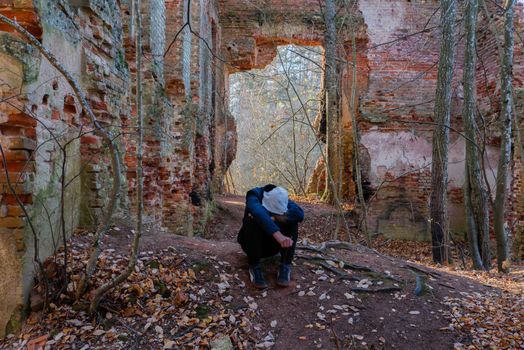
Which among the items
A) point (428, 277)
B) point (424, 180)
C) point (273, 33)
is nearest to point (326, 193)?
point (424, 180)

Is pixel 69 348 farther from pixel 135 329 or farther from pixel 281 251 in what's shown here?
pixel 281 251

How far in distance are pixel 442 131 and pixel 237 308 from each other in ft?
18.7

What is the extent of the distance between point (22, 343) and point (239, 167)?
21946 millimetres

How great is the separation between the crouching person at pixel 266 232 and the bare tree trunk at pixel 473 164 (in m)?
4.44

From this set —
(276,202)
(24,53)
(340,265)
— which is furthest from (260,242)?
(24,53)

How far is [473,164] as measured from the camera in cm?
709

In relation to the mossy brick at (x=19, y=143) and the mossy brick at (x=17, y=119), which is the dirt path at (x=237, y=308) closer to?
the mossy brick at (x=19, y=143)

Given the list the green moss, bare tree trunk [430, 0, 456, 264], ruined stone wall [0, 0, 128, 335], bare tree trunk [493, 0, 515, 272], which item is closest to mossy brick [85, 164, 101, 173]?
ruined stone wall [0, 0, 128, 335]

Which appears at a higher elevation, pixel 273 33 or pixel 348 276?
pixel 273 33

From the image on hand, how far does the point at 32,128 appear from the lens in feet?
9.92

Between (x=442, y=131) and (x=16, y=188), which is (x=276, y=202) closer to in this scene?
(x=16, y=188)

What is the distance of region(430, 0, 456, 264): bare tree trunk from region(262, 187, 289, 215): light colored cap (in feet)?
14.6

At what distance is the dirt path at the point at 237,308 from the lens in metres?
2.98

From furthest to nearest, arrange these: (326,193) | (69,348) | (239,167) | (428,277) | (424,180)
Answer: (239,167), (326,193), (424,180), (428,277), (69,348)
